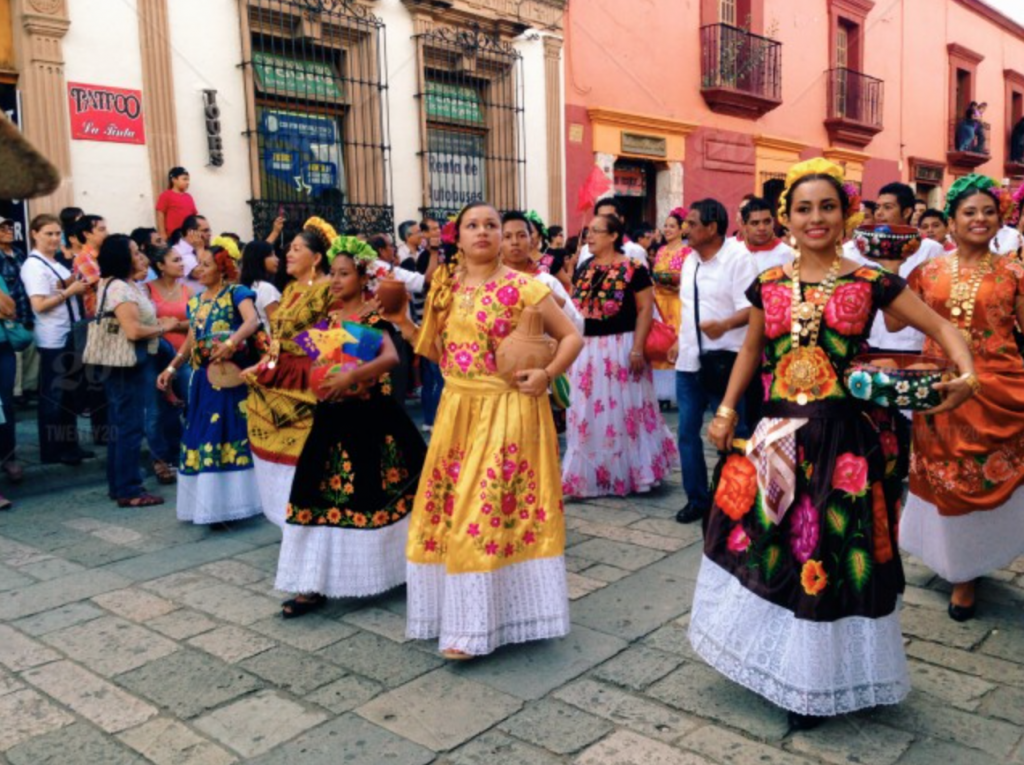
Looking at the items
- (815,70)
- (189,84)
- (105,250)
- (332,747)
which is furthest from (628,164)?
(332,747)

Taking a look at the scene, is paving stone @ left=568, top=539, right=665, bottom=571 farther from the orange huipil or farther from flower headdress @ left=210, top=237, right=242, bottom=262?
flower headdress @ left=210, top=237, right=242, bottom=262

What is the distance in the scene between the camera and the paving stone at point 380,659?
3406 mm

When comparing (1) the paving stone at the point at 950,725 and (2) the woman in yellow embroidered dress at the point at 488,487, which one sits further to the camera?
(2) the woman in yellow embroidered dress at the point at 488,487

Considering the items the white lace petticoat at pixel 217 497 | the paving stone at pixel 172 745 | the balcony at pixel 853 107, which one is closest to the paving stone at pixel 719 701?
the paving stone at pixel 172 745

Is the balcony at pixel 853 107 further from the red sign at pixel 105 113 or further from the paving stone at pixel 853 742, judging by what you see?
the paving stone at pixel 853 742

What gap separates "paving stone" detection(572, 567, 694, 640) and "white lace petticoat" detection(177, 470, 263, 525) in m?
2.36

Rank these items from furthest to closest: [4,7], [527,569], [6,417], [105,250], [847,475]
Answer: [4,7] < [6,417] < [105,250] < [527,569] < [847,475]

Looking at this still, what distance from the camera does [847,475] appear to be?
2.88 m

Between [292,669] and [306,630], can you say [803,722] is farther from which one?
[306,630]

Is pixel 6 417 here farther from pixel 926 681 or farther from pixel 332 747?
pixel 926 681

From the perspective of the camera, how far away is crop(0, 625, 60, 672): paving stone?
3586 mm

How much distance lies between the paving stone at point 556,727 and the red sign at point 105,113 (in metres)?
7.33

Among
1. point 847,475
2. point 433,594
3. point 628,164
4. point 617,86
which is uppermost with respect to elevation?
point 617,86

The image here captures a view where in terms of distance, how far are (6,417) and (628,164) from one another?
35.5ft
